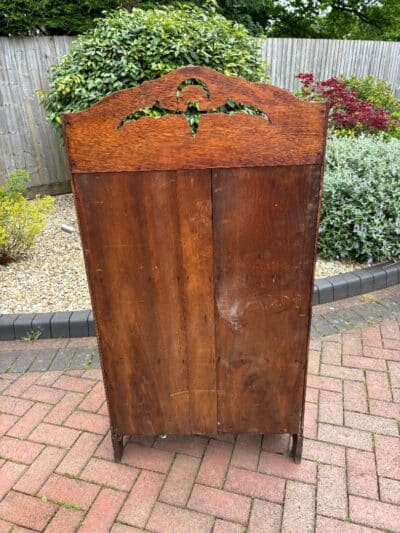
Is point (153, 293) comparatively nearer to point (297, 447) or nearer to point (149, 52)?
point (297, 447)

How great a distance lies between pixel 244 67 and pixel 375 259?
2068 mm

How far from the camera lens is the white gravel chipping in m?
3.18

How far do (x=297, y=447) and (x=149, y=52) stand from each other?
10.8 feet

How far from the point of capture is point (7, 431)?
2.15 metres

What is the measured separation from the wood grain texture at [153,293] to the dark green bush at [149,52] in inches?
102

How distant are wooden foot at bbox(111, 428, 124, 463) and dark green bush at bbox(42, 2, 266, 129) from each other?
9.70ft

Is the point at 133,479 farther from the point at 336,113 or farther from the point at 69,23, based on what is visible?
the point at 69,23

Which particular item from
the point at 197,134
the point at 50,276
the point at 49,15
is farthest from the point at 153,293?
the point at 49,15

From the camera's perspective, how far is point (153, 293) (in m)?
1.57

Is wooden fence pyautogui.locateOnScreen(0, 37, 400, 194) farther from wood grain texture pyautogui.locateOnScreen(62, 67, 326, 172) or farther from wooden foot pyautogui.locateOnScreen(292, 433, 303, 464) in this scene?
wooden foot pyautogui.locateOnScreen(292, 433, 303, 464)

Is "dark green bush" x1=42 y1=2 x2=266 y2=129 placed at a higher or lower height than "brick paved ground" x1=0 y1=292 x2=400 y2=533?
higher

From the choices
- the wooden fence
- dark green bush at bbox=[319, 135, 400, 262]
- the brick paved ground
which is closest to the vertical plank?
the brick paved ground

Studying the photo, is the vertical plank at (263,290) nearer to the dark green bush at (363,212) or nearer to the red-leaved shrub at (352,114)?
the dark green bush at (363,212)

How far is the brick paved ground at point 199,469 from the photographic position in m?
1.69
